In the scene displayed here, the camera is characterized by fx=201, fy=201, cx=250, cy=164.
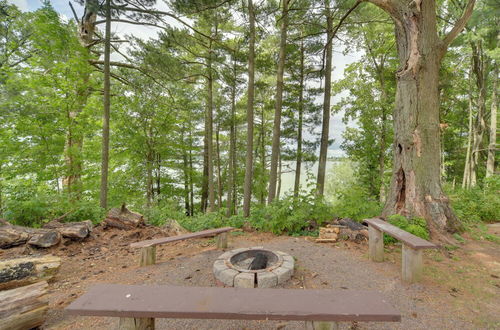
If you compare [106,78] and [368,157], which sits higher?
[106,78]

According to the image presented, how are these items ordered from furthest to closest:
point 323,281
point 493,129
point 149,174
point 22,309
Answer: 1. point 149,174
2. point 493,129
3. point 323,281
4. point 22,309

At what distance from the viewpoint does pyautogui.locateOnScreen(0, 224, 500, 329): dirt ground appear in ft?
6.65

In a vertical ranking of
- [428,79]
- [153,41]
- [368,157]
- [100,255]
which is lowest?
[100,255]

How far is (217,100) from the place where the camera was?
12.0 meters

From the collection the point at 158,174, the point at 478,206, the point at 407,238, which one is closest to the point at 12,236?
the point at 407,238

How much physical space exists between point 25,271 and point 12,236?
6.15ft

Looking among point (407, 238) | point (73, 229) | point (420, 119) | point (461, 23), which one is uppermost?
point (461, 23)

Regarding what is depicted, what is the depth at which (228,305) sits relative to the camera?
1542 mm

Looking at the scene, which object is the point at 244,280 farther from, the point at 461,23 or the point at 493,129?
the point at 493,129

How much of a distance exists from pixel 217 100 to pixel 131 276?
34.8ft

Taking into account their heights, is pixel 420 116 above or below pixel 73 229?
above

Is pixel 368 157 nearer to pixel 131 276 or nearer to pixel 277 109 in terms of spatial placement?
pixel 277 109

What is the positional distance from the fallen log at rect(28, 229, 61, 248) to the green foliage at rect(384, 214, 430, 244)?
20.9 feet

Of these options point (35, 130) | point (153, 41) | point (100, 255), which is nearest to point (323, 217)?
point (100, 255)
